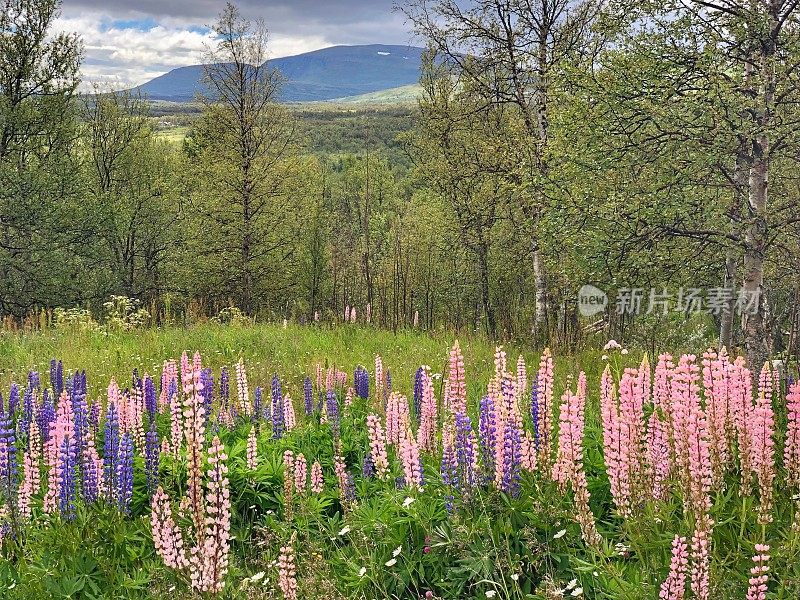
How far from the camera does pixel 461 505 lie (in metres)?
3.84

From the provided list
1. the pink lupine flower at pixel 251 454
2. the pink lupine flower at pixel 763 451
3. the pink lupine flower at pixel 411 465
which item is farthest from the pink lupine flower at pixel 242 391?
the pink lupine flower at pixel 763 451

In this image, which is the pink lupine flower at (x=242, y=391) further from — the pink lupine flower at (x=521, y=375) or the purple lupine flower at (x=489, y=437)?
the purple lupine flower at (x=489, y=437)

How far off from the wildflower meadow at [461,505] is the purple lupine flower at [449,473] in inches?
0.8

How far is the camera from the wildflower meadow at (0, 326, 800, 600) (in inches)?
119

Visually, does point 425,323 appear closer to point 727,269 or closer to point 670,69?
point 727,269

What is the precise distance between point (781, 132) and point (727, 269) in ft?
23.3

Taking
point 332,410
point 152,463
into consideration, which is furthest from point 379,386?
point 152,463

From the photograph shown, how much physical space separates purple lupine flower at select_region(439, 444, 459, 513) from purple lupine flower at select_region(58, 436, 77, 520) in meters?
2.39

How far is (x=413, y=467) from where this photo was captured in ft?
13.8

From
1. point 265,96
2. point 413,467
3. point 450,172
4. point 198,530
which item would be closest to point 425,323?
point 450,172

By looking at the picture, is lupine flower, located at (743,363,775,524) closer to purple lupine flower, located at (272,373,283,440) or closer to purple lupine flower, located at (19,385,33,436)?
purple lupine flower, located at (272,373,283,440)

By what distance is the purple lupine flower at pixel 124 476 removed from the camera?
4262mm

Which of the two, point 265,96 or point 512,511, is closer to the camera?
point 512,511

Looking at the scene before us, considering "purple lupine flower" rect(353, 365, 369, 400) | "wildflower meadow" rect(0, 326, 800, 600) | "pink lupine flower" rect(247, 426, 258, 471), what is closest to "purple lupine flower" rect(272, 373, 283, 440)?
"wildflower meadow" rect(0, 326, 800, 600)
